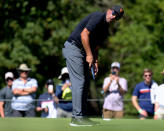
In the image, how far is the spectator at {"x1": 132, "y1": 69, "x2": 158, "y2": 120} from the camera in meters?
10.0

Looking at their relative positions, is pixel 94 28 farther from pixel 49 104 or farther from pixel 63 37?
pixel 63 37

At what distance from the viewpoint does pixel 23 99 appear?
10.5m

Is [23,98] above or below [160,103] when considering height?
above

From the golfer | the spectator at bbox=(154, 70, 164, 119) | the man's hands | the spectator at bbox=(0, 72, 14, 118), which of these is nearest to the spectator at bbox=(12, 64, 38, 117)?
the spectator at bbox=(0, 72, 14, 118)

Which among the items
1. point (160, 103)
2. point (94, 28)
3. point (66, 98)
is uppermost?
Answer: point (94, 28)

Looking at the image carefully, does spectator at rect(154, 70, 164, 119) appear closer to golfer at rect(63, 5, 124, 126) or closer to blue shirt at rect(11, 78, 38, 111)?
blue shirt at rect(11, 78, 38, 111)

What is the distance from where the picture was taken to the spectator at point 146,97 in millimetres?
10039

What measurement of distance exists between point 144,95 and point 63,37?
9668 mm

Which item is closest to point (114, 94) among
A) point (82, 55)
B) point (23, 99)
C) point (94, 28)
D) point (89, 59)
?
point (23, 99)

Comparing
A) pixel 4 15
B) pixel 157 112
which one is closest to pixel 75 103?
pixel 157 112

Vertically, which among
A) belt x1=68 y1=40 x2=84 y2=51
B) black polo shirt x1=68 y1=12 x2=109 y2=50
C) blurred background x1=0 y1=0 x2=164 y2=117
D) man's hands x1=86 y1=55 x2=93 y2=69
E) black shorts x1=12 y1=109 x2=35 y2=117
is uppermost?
blurred background x1=0 y1=0 x2=164 y2=117

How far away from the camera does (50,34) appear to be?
20.6m

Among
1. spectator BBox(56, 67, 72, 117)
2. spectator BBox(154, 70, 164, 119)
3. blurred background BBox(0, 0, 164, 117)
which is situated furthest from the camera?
blurred background BBox(0, 0, 164, 117)

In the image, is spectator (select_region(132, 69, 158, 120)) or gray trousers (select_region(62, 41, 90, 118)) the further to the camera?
spectator (select_region(132, 69, 158, 120))
